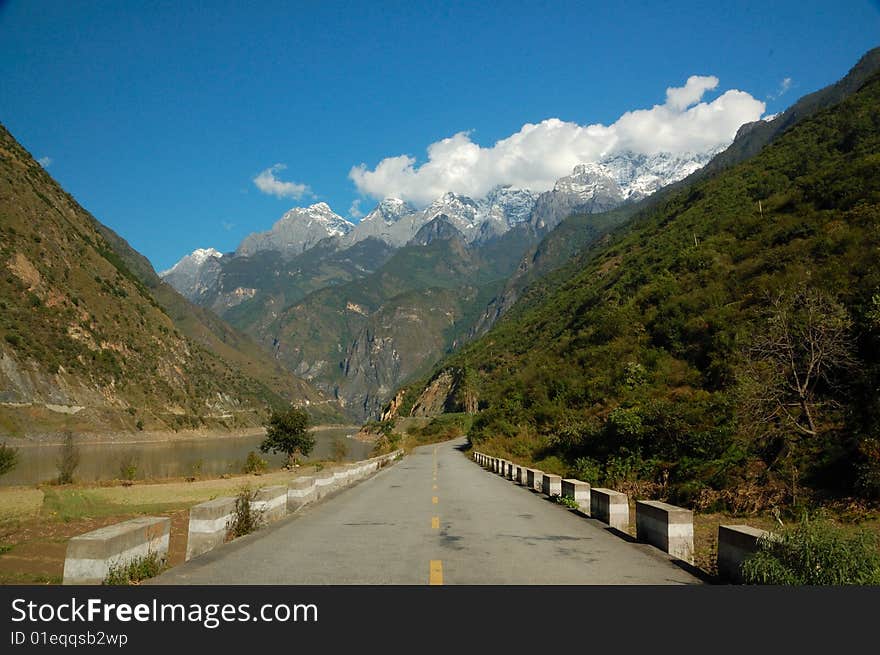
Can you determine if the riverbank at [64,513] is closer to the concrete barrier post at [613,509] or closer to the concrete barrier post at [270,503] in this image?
the concrete barrier post at [270,503]

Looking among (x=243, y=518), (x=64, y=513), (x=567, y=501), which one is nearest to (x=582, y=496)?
(x=567, y=501)

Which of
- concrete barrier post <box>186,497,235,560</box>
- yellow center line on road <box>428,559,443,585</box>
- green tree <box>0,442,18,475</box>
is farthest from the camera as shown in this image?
green tree <box>0,442,18,475</box>

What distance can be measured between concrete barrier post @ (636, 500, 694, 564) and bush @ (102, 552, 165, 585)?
697 centimetres

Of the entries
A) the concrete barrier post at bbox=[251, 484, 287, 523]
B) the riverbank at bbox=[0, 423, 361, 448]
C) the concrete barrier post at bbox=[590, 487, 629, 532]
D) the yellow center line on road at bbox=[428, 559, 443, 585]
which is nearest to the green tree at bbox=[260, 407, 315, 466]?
the riverbank at bbox=[0, 423, 361, 448]

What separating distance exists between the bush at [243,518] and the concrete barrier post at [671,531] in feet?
22.6

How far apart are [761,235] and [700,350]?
1616cm

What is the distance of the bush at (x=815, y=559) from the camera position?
5672 mm

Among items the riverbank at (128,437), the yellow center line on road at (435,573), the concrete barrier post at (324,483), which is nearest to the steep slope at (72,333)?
the riverbank at (128,437)

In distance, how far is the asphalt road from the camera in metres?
7.21

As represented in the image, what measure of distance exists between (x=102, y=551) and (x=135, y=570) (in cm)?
67

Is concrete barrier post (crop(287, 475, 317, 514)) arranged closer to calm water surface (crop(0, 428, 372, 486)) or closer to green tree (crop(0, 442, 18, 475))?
green tree (crop(0, 442, 18, 475))
